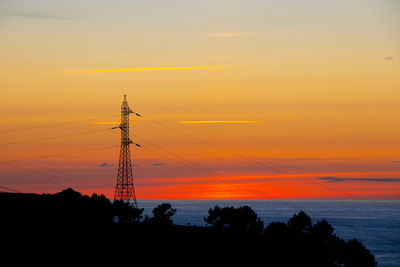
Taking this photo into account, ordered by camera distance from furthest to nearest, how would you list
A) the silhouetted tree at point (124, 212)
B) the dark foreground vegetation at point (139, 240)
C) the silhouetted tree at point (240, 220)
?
the silhouetted tree at point (240, 220) → the silhouetted tree at point (124, 212) → the dark foreground vegetation at point (139, 240)

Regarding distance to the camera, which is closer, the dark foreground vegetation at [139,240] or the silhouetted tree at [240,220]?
the dark foreground vegetation at [139,240]

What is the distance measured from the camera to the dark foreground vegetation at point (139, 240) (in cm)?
8769

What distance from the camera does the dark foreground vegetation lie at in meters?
Answer: 87.7

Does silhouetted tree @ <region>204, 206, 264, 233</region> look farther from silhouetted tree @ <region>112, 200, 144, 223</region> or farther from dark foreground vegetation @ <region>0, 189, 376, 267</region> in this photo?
silhouetted tree @ <region>112, 200, 144, 223</region>

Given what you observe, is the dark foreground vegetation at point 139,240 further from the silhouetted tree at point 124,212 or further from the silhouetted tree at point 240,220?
the silhouetted tree at point 240,220

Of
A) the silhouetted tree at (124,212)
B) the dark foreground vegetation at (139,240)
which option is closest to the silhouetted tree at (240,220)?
the dark foreground vegetation at (139,240)

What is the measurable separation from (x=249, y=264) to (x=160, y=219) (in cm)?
6675

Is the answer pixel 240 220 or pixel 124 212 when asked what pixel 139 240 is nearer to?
pixel 124 212

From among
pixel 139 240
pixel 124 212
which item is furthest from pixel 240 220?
pixel 139 240

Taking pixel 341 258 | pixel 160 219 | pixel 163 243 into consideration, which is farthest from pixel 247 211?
pixel 163 243

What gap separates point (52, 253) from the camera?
81.6 meters

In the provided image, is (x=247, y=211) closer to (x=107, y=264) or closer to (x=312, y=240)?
(x=312, y=240)

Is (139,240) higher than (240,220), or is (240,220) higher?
(240,220)

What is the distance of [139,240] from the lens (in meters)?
102
